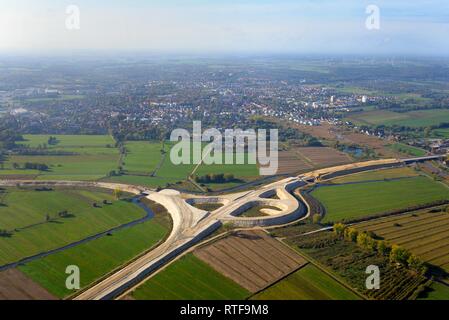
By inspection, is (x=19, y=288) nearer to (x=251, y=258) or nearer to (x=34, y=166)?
(x=251, y=258)

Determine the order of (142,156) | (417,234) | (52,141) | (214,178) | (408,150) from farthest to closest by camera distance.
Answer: (52,141), (408,150), (142,156), (214,178), (417,234)

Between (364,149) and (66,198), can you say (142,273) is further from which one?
(364,149)

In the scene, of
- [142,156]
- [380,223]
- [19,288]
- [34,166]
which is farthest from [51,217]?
[380,223]

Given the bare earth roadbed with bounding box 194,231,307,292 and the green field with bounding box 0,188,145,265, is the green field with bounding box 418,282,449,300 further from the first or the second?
the green field with bounding box 0,188,145,265

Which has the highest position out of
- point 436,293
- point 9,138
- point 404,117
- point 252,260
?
point 404,117

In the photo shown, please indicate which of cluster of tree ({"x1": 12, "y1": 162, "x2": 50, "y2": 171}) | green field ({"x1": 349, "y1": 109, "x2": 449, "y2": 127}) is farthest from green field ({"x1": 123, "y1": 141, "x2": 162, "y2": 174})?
green field ({"x1": 349, "y1": 109, "x2": 449, "y2": 127})

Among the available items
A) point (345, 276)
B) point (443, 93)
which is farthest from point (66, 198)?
point (443, 93)
